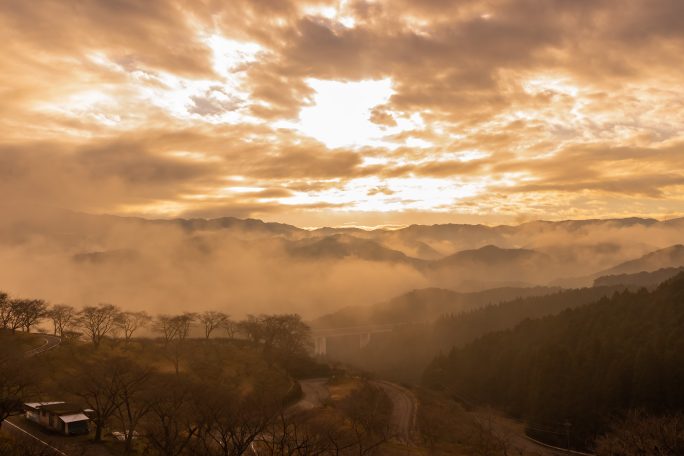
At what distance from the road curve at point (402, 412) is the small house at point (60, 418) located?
42.2m

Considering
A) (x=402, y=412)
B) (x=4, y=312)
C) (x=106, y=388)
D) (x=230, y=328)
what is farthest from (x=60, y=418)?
(x=230, y=328)

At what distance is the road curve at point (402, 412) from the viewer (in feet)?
250

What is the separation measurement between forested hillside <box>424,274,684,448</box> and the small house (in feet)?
234

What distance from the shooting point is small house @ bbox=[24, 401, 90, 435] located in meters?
50.2

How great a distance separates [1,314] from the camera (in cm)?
10688

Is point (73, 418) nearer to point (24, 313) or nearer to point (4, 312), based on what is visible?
point (24, 313)

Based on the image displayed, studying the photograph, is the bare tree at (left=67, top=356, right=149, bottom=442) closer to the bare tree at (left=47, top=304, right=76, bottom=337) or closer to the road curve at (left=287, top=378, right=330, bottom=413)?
the road curve at (left=287, top=378, right=330, bottom=413)

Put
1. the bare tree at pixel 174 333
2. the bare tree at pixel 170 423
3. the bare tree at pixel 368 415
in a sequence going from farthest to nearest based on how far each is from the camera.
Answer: the bare tree at pixel 174 333 < the bare tree at pixel 368 415 < the bare tree at pixel 170 423

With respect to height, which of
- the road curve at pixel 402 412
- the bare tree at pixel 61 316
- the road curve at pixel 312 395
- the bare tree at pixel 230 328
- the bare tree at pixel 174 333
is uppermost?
the bare tree at pixel 61 316

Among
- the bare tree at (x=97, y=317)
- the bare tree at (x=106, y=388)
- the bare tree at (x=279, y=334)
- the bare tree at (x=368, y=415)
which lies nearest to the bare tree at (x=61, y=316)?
the bare tree at (x=97, y=317)

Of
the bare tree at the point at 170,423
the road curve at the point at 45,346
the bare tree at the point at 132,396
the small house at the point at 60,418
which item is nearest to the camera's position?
the bare tree at the point at 170,423

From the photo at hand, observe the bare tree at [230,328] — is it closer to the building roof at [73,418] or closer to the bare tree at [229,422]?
the bare tree at [229,422]

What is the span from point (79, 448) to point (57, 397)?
19.6m

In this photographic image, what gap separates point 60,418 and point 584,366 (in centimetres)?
10543
